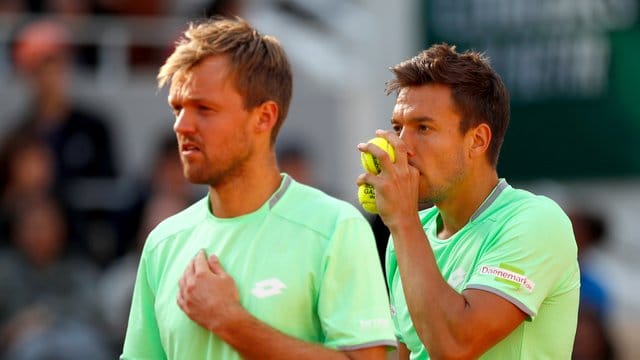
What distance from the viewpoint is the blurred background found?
10094mm

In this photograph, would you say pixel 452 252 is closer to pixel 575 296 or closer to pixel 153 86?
pixel 575 296

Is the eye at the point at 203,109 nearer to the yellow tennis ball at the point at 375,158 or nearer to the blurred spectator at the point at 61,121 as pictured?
the yellow tennis ball at the point at 375,158

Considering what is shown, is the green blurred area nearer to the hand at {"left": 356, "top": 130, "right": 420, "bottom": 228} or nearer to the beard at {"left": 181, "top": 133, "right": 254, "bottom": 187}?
the beard at {"left": 181, "top": 133, "right": 254, "bottom": 187}

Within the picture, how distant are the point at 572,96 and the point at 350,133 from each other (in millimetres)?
2036

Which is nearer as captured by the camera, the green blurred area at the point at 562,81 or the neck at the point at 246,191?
the neck at the point at 246,191

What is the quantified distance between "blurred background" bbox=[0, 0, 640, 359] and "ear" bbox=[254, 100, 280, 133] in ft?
15.6

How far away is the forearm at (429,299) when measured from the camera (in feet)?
15.3

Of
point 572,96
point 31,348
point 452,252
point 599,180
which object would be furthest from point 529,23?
point 452,252

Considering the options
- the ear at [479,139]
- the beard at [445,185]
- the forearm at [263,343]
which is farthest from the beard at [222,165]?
the ear at [479,139]

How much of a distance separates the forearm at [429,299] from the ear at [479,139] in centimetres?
40

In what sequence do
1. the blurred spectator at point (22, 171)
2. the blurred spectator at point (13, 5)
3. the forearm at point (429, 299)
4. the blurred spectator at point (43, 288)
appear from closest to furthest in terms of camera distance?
the forearm at point (429, 299)
the blurred spectator at point (43, 288)
the blurred spectator at point (22, 171)
the blurred spectator at point (13, 5)

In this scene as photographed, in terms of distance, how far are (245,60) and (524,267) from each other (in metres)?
1.25

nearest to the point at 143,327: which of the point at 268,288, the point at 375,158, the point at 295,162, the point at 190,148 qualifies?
the point at 268,288

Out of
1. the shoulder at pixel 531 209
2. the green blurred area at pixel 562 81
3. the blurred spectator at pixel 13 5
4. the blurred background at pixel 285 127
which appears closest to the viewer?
the shoulder at pixel 531 209
